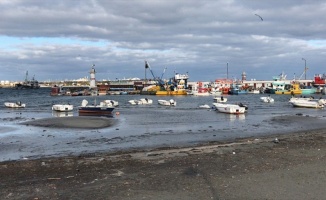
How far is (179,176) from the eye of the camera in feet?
41.7

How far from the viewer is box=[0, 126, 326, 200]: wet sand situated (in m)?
10.5

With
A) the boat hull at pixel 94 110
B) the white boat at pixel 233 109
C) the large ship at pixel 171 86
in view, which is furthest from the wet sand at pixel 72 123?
Result: the large ship at pixel 171 86

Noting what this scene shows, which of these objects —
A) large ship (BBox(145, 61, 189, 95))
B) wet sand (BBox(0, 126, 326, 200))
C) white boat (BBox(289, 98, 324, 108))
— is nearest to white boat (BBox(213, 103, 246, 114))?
white boat (BBox(289, 98, 324, 108))

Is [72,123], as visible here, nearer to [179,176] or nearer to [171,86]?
[179,176]

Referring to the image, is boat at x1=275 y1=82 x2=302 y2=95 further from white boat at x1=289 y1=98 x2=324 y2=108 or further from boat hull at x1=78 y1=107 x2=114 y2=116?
boat hull at x1=78 y1=107 x2=114 y2=116

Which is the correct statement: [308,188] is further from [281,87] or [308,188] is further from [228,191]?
[281,87]

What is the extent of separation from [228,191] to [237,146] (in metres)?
10.1

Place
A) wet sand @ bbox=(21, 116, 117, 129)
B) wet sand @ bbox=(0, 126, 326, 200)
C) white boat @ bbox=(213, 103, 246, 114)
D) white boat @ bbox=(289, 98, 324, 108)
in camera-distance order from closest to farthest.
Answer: wet sand @ bbox=(0, 126, 326, 200)
wet sand @ bbox=(21, 116, 117, 129)
white boat @ bbox=(213, 103, 246, 114)
white boat @ bbox=(289, 98, 324, 108)

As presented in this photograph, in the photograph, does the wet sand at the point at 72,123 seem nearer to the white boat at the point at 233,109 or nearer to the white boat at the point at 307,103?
the white boat at the point at 233,109

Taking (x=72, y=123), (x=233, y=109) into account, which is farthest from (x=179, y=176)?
(x=233, y=109)

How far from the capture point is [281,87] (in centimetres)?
14650

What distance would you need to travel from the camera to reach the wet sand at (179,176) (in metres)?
10.5

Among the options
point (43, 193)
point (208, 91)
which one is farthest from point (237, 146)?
point (208, 91)

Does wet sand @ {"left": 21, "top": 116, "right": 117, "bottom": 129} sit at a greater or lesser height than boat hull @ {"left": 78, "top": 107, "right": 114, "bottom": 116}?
lesser
